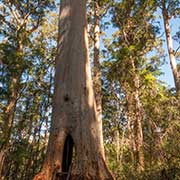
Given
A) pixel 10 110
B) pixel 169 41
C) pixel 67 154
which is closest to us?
pixel 67 154

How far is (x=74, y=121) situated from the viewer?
3379 mm

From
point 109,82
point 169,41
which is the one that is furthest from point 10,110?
point 169,41

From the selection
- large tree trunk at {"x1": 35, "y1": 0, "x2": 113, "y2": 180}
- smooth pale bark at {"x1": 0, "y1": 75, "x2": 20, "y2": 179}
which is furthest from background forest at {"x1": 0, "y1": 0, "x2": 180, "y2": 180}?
large tree trunk at {"x1": 35, "y1": 0, "x2": 113, "y2": 180}

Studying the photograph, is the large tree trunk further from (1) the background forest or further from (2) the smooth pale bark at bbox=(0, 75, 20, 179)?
(2) the smooth pale bark at bbox=(0, 75, 20, 179)

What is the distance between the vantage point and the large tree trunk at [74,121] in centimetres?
314

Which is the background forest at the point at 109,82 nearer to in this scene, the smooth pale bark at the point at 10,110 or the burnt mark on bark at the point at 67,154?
the smooth pale bark at the point at 10,110

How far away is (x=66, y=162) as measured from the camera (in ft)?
10.9

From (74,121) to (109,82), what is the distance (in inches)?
298

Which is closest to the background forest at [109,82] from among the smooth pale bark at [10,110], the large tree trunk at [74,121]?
the smooth pale bark at [10,110]

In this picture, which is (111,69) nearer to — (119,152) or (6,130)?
(119,152)

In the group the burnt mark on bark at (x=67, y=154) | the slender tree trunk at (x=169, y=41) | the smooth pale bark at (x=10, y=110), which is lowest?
the burnt mark on bark at (x=67, y=154)

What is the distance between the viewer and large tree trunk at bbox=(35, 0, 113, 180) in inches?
124

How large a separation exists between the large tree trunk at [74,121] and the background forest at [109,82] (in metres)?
3.36

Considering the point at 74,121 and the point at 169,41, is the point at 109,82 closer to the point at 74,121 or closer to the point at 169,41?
the point at 169,41
